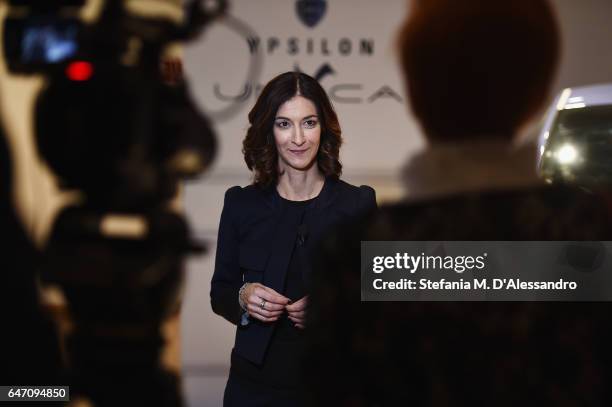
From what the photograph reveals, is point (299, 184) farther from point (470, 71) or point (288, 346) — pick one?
point (470, 71)

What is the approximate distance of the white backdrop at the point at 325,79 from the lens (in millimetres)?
3162

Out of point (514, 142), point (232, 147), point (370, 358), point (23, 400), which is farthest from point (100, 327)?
point (232, 147)

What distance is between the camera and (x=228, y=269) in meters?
1.89

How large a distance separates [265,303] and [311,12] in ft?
5.66

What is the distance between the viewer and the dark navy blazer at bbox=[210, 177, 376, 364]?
1835mm

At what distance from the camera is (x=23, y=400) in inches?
49.0

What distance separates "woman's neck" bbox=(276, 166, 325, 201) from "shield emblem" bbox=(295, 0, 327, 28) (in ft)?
4.47

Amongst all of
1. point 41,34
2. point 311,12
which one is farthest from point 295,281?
point 311,12

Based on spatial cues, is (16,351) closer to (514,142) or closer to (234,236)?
(234,236)

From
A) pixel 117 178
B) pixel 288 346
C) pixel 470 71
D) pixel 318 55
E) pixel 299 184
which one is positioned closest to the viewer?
pixel 117 178

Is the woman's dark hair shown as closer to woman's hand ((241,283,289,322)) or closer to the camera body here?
woman's hand ((241,283,289,322))

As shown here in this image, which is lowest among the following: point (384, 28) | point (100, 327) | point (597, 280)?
point (100, 327)

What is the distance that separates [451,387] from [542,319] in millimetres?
223

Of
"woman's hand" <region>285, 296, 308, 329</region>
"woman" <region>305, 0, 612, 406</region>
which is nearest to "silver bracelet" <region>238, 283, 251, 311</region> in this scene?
"woman's hand" <region>285, 296, 308, 329</region>
